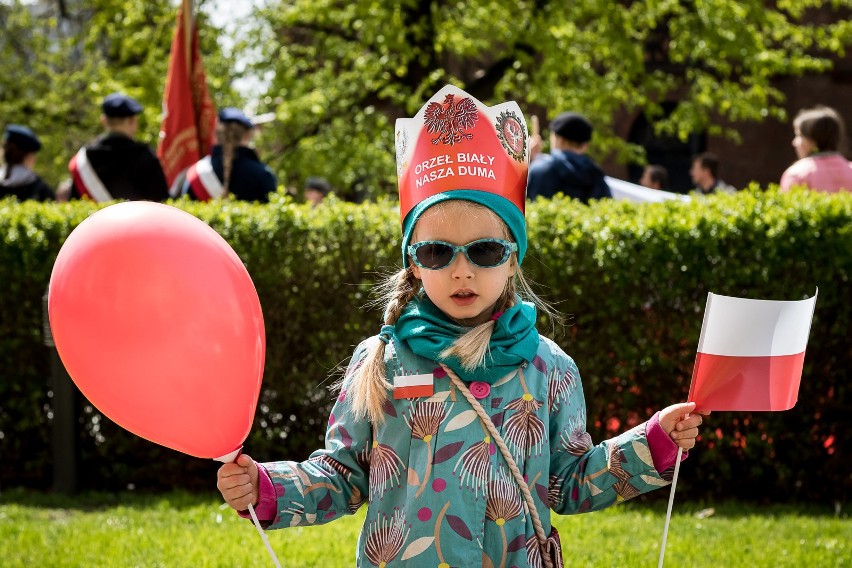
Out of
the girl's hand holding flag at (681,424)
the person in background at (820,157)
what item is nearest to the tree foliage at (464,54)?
the person in background at (820,157)

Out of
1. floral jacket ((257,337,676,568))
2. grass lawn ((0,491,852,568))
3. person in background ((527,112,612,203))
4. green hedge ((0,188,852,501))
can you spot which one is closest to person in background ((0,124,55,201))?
green hedge ((0,188,852,501))

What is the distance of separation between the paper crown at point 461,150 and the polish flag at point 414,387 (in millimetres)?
461

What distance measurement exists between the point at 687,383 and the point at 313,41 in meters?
10.3

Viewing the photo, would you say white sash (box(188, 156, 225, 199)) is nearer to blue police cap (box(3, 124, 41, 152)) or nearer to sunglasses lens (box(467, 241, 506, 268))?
blue police cap (box(3, 124, 41, 152))

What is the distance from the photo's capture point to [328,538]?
4.95 metres

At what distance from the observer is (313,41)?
1473 cm

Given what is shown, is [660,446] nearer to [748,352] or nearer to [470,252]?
[748,352]

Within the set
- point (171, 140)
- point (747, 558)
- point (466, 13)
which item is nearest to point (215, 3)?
point (466, 13)

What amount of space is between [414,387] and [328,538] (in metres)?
2.54

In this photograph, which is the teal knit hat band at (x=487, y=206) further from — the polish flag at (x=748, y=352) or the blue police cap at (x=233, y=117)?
the blue police cap at (x=233, y=117)

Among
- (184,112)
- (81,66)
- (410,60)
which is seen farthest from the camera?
(81,66)

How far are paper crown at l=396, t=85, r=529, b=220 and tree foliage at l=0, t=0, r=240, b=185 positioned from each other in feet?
34.3

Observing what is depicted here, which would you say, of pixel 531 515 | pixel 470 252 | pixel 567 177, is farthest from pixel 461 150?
pixel 567 177

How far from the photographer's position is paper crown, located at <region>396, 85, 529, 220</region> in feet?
8.87
